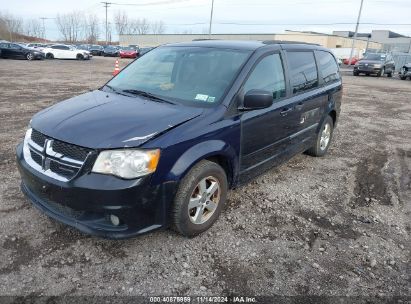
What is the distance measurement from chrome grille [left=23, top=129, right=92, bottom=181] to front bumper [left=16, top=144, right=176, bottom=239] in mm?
67

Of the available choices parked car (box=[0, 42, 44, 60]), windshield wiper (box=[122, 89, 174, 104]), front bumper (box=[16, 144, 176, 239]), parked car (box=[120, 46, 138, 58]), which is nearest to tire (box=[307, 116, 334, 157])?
windshield wiper (box=[122, 89, 174, 104])

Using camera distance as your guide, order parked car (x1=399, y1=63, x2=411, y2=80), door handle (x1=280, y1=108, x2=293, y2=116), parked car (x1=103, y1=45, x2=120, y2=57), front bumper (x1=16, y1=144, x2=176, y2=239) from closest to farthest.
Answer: front bumper (x1=16, y1=144, x2=176, y2=239) < door handle (x1=280, y1=108, x2=293, y2=116) < parked car (x1=399, y1=63, x2=411, y2=80) < parked car (x1=103, y1=45, x2=120, y2=57)

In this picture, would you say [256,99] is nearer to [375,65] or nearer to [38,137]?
[38,137]

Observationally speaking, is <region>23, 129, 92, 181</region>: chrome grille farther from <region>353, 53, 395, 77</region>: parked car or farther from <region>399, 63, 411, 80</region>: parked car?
<region>353, 53, 395, 77</region>: parked car

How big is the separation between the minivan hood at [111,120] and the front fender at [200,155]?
0.90 ft

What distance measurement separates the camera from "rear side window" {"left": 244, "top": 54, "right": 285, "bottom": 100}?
374 cm

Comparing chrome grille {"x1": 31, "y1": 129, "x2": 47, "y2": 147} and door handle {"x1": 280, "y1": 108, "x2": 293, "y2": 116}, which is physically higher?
door handle {"x1": 280, "y1": 108, "x2": 293, "y2": 116}

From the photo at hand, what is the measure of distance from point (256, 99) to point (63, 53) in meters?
35.2

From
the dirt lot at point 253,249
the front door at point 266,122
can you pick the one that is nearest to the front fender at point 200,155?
the front door at point 266,122

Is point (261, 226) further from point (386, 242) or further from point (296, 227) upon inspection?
point (386, 242)

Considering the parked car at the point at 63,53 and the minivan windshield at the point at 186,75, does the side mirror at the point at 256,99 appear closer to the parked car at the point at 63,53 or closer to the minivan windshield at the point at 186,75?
the minivan windshield at the point at 186,75

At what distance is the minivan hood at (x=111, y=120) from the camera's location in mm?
2820

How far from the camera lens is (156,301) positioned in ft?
8.70

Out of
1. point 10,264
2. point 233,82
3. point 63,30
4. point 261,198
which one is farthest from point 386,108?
point 63,30
